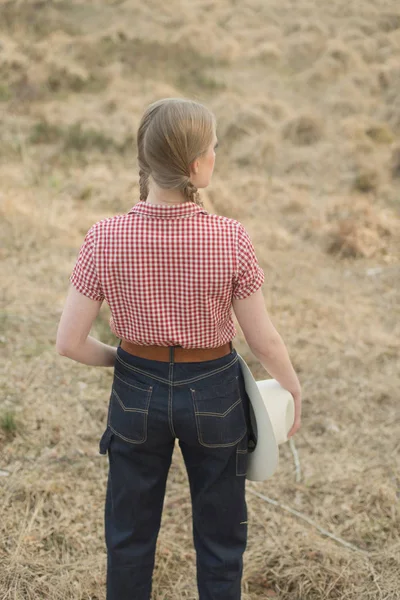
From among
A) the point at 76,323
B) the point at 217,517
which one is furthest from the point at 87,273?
the point at 217,517

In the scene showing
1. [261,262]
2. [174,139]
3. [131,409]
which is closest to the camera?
[174,139]

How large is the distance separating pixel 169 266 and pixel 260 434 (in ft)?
1.81

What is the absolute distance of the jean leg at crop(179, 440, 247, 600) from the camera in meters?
1.71

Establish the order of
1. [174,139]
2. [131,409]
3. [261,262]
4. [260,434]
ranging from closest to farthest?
[174,139] < [131,409] < [260,434] < [261,262]

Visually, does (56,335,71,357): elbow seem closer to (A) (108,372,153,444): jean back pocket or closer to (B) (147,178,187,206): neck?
(A) (108,372,153,444): jean back pocket

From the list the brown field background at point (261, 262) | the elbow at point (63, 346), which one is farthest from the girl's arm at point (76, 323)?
the brown field background at point (261, 262)

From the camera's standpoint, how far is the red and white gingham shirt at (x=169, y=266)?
1473 mm

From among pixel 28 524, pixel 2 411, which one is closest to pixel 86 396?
pixel 2 411

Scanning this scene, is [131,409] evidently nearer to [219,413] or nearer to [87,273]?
[219,413]

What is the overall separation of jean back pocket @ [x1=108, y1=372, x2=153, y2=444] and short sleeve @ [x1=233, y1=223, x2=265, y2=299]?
332 millimetres

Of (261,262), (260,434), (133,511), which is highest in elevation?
(260,434)

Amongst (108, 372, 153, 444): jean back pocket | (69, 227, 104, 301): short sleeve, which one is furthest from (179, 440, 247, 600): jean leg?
(69, 227, 104, 301): short sleeve

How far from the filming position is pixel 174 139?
141 centimetres

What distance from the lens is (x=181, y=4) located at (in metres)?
16.3
